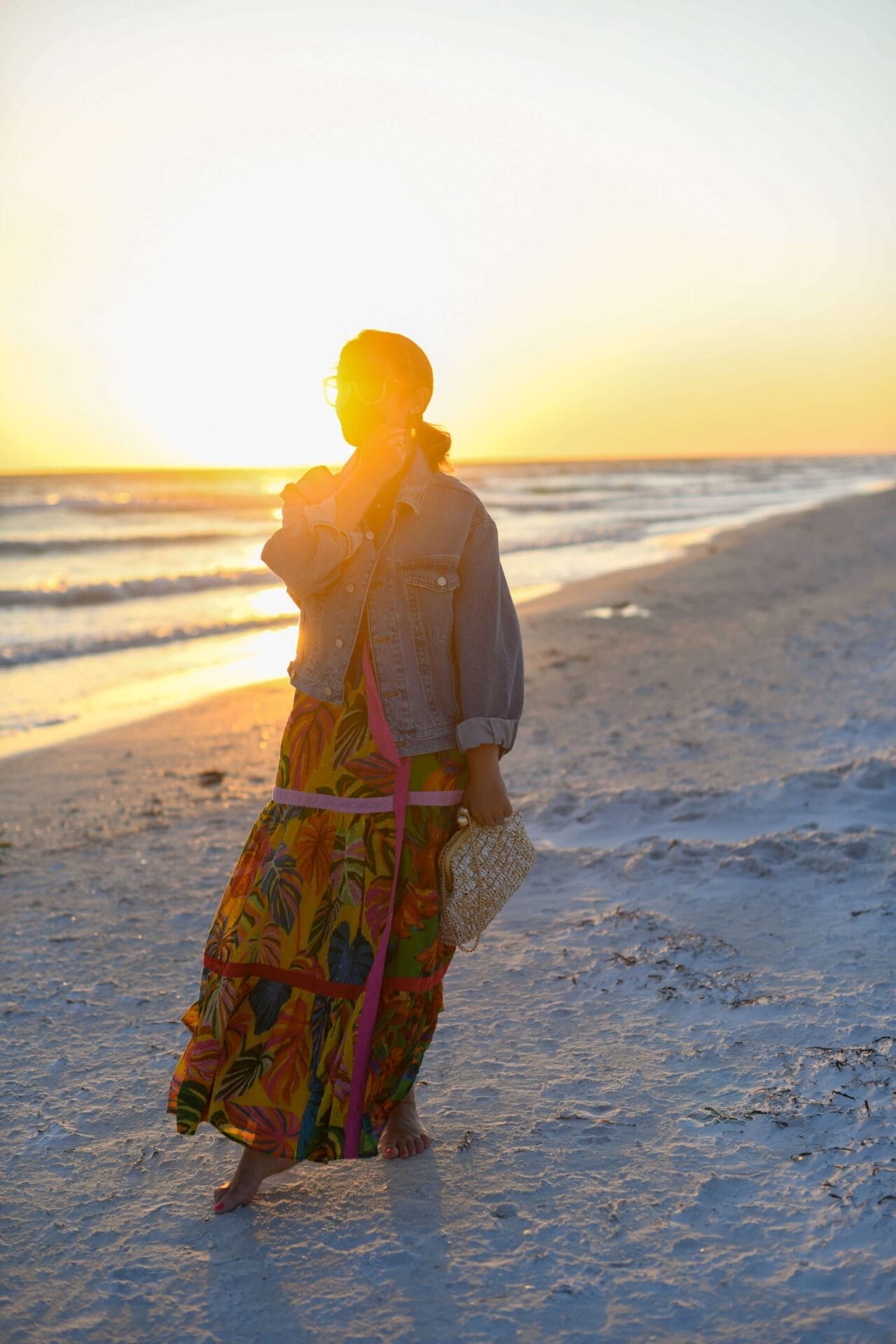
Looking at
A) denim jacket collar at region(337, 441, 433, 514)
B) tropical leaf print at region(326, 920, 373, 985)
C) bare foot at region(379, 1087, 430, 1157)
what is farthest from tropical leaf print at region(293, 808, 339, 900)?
denim jacket collar at region(337, 441, 433, 514)

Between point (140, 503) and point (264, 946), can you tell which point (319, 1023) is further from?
point (140, 503)

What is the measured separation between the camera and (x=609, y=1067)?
111 inches

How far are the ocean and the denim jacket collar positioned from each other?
5.10m

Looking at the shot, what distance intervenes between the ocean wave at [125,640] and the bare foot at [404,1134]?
8.75 m

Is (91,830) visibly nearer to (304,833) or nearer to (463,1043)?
(463,1043)

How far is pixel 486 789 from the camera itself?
7.97ft

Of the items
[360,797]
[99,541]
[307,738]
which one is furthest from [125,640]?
[99,541]

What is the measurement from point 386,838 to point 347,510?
749 millimetres

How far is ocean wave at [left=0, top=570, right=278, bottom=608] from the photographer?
50.5ft

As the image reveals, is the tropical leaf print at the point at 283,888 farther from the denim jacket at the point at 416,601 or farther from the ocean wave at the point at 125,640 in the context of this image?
the ocean wave at the point at 125,640

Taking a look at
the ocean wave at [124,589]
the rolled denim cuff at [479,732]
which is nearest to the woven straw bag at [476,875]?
the rolled denim cuff at [479,732]

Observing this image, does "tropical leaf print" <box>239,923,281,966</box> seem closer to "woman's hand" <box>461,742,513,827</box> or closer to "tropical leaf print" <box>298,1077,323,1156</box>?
"tropical leaf print" <box>298,1077,323,1156</box>

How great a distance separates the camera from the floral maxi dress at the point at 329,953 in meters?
2.33

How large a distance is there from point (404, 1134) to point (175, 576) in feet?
53.3
